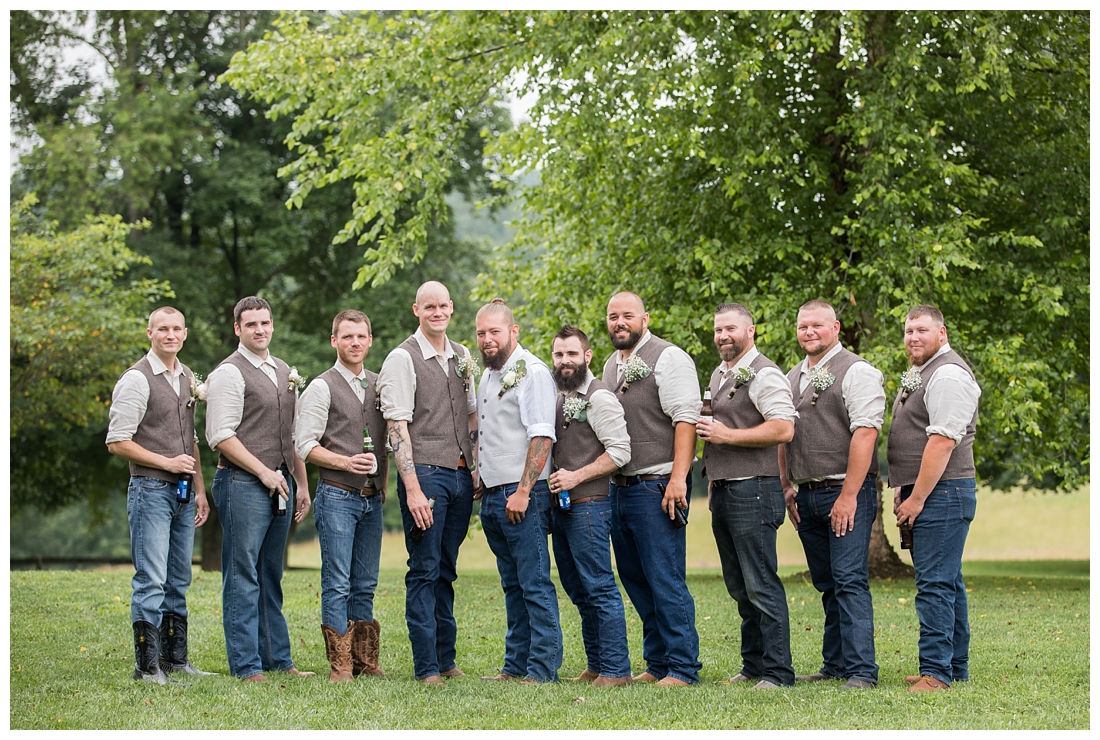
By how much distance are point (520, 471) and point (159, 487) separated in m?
2.24

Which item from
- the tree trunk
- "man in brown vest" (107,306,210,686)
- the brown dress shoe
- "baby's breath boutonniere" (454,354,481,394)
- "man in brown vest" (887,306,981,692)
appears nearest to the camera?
the brown dress shoe

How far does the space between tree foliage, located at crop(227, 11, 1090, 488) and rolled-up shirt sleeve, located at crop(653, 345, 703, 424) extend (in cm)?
634

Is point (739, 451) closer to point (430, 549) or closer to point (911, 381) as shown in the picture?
point (911, 381)

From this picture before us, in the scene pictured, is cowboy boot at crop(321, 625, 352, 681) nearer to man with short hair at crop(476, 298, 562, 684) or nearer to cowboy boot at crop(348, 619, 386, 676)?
cowboy boot at crop(348, 619, 386, 676)

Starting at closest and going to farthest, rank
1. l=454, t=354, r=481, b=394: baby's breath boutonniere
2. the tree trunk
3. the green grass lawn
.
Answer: the green grass lawn
l=454, t=354, r=481, b=394: baby's breath boutonniere
the tree trunk

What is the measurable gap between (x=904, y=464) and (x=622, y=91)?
8.29m

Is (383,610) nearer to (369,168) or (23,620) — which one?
(23,620)

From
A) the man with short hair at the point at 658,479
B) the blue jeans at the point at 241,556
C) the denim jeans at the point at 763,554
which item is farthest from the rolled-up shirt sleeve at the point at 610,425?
the blue jeans at the point at 241,556

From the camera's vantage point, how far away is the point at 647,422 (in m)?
6.46

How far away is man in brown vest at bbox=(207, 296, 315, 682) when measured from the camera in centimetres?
650

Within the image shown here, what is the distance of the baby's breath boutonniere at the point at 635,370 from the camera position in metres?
6.44

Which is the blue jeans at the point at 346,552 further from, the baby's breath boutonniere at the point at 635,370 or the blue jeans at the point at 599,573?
the baby's breath boutonniere at the point at 635,370

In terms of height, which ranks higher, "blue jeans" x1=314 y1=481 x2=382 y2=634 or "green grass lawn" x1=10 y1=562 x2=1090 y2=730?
"blue jeans" x1=314 y1=481 x2=382 y2=634

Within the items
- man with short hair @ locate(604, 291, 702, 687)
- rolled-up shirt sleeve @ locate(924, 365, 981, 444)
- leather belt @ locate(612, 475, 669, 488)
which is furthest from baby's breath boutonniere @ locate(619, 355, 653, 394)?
rolled-up shirt sleeve @ locate(924, 365, 981, 444)
